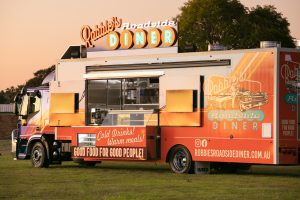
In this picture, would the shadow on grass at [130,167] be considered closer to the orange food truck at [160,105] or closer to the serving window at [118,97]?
the orange food truck at [160,105]

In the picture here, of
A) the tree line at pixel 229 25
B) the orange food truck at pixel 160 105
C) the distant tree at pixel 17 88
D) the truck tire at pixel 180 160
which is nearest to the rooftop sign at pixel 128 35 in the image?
the orange food truck at pixel 160 105

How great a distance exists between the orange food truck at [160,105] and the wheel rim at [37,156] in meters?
0.03

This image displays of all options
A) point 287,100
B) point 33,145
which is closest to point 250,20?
point 33,145

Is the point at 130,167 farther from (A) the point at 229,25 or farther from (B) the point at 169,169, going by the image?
(A) the point at 229,25

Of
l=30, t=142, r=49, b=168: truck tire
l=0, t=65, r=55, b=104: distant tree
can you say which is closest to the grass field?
l=30, t=142, r=49, b=168: truck tire

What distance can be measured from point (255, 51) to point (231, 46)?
42.0 metres

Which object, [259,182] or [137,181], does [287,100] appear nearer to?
[259,182]

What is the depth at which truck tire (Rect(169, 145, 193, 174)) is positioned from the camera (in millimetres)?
24844

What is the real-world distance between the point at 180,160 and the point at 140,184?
416cm

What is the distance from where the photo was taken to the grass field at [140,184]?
60.1 ft

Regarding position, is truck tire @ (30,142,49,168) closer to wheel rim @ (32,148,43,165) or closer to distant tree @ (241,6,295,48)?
wheel rim @ (32,148,43,165)

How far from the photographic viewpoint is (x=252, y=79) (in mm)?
23500

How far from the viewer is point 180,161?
25.2 metres

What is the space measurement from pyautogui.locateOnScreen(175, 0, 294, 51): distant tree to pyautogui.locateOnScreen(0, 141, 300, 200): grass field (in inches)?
1502
